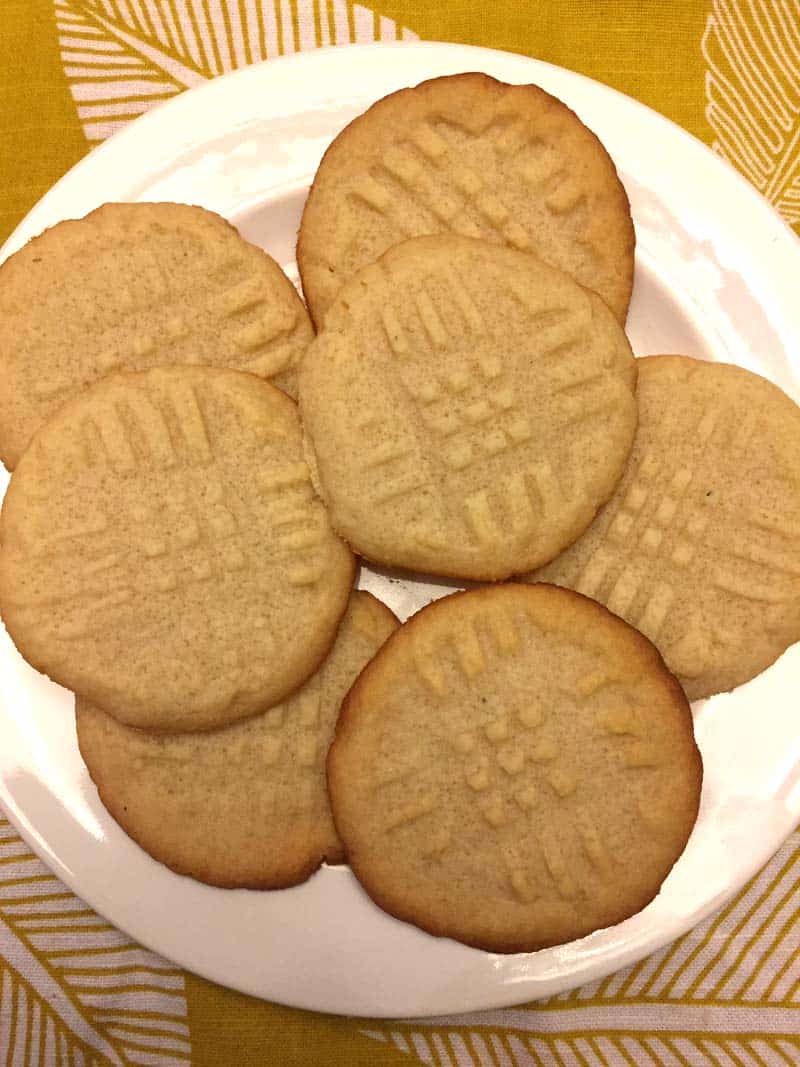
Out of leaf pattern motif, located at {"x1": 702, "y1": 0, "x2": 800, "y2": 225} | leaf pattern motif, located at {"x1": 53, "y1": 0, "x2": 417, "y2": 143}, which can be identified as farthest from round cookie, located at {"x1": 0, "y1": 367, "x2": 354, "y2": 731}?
leaf pattern motif, located at {"x1": 702, "y1": 0, "x2": 800, "y2": 225}

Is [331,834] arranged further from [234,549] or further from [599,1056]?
[599,1056]

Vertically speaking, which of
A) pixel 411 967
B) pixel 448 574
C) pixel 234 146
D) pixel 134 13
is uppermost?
pixel 134 13

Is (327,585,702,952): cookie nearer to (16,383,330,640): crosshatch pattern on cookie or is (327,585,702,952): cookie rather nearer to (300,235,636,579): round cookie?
(300,235,636,579): round cookie

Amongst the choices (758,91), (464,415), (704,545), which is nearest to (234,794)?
(464,415)

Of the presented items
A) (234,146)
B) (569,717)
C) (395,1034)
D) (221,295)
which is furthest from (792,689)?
(234,146)

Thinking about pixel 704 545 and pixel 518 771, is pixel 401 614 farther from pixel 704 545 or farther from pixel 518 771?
pixel 704 545

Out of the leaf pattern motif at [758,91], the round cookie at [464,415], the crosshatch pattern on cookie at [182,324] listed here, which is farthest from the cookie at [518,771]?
the leaf pattern motif at [758,91]

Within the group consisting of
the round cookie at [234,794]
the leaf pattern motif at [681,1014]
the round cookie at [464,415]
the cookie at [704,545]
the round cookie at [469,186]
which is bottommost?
the leaf pattern motif at [681,1014]

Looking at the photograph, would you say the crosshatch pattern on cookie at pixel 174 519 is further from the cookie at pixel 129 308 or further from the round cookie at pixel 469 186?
the round cookie at pixel 469 186
